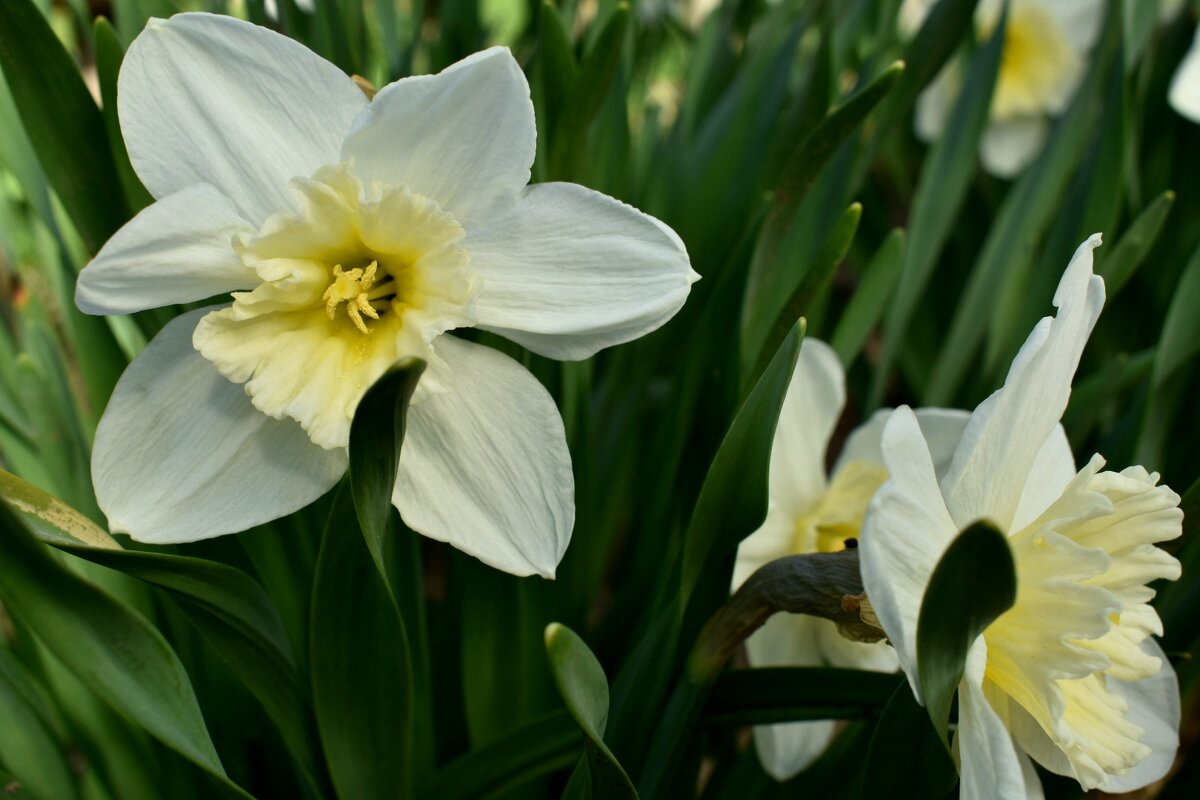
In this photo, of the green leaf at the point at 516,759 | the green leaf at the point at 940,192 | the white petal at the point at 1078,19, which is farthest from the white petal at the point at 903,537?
the white petal at the point at 1078,19

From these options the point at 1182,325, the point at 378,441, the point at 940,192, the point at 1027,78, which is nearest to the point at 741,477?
the point at 378,441

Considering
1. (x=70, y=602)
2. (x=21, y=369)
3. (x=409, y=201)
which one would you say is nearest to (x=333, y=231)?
(x=409, y=201)

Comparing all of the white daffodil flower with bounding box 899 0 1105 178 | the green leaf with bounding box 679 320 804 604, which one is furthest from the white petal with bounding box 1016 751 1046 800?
the white daffodil flower with bounding box 899 0 1105 178

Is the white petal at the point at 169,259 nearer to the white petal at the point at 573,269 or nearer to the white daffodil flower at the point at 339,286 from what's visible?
the white daffodil flower at the point at 339,286

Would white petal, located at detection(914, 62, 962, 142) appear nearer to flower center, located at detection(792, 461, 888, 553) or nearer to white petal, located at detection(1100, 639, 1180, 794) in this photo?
flower center, located at detection(792, 461, 888, 553)

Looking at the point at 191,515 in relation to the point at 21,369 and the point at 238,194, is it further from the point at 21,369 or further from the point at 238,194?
the point at 21,369

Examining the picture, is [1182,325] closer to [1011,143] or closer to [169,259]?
[169,259]
